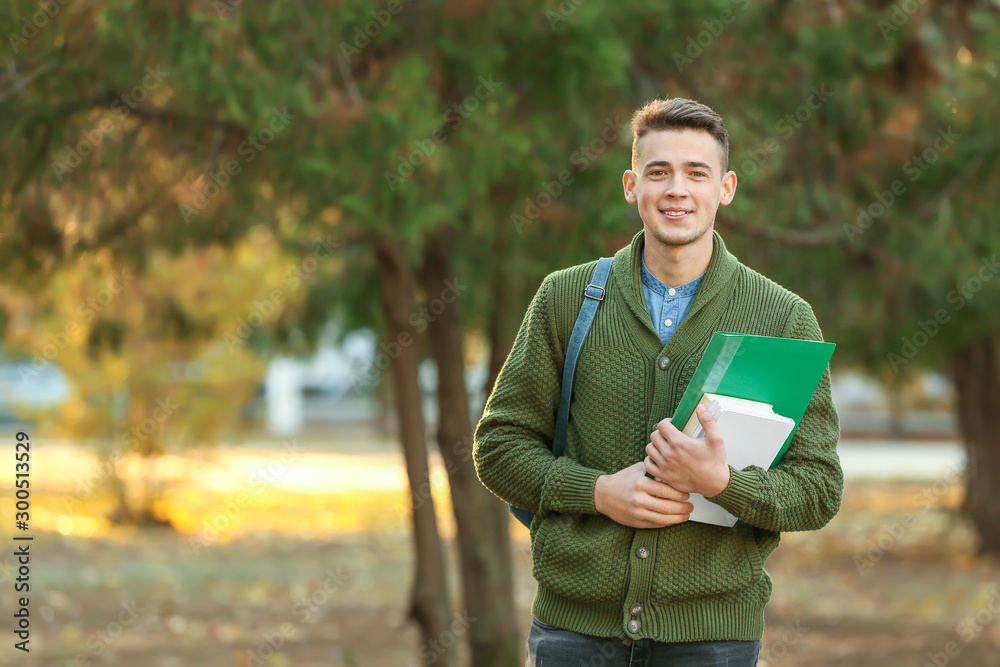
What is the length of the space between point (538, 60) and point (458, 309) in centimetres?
211

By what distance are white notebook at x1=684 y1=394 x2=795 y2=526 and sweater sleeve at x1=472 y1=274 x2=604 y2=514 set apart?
28cm

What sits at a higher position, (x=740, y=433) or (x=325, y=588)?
(x=740, y=433)

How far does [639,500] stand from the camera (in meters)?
2.05

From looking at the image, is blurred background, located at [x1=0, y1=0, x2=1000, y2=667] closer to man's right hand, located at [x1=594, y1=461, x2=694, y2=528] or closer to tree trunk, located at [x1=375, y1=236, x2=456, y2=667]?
tree trunk, located at [x1=375, y1=236, x2=456, y2=667]

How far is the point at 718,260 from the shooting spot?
2.25m

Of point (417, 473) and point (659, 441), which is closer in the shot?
point (659, 441)

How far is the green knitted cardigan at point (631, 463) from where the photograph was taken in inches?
83.7

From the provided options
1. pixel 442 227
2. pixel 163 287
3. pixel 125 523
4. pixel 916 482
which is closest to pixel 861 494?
pixel 916 482

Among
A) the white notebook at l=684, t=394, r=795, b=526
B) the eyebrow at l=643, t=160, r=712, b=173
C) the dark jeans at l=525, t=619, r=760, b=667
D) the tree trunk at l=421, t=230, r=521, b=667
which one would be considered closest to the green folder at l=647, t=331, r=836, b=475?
the white notebook at l=684, t=394, r=795, b=526

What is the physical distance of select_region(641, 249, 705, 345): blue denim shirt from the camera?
223 cm

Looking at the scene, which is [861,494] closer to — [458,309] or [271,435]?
[458,309]

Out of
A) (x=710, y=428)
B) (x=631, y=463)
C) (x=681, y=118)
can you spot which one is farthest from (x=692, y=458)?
(x=681, y=118)

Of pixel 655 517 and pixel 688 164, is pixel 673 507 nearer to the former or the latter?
pixel 655 517

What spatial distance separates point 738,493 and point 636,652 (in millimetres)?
391
